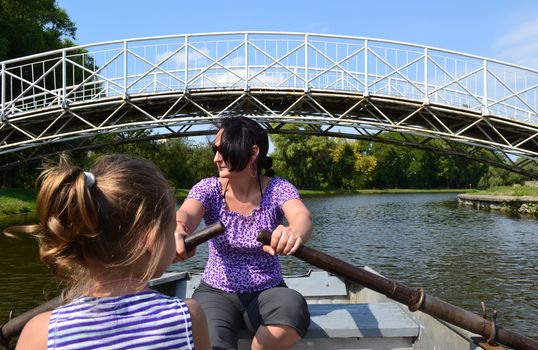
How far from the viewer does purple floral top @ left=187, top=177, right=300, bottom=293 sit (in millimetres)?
2516

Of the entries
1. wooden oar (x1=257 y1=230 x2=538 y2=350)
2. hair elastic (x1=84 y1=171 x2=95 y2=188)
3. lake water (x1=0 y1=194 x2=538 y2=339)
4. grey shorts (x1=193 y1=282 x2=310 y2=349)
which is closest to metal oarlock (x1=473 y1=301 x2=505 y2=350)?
wooden oar (x1=257 y1=230 x2=538 y2=350)

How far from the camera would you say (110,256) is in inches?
52.8

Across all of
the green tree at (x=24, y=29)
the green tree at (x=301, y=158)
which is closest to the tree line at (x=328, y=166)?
the green tree at (x=301, y=158)

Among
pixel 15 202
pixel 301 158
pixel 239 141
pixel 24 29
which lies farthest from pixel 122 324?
pixel 301 158

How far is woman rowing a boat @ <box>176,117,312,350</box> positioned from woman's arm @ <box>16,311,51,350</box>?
95 centimetres

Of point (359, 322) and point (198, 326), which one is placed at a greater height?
point (198, 326)

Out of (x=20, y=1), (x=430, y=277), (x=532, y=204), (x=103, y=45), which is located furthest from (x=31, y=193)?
(x=532, y=204)

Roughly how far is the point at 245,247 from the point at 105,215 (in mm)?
1295

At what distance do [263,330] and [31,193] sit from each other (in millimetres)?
27770

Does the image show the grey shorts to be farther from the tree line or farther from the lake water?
the tree line

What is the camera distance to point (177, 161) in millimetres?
48375

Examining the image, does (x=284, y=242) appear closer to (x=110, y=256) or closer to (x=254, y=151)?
(x=110, y=256)

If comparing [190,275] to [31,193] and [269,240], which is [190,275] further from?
[31,193]

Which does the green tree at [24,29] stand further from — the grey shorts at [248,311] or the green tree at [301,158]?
the green tree at [301,158]
